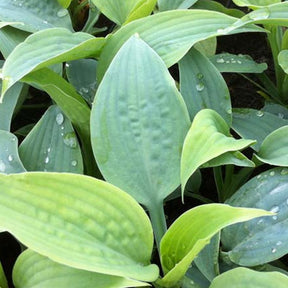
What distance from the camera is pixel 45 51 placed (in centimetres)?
74

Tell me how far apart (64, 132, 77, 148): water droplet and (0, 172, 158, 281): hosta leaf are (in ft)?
0.58

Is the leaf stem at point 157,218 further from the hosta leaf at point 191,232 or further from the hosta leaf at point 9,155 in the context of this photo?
the hosta leaf at point 9,155

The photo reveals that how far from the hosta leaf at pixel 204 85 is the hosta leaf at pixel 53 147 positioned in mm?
174

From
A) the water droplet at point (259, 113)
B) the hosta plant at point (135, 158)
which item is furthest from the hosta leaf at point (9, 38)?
the water droplet at point (259, 113)

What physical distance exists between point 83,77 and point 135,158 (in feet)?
0.70

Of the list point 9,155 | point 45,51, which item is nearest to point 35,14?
point 45,51

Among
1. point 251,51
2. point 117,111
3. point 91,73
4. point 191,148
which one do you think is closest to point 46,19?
point 91,73

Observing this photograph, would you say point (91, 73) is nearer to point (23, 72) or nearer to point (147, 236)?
point (23, 72)

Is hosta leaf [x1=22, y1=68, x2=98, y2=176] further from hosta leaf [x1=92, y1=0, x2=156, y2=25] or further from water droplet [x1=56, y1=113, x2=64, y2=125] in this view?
hosta leaf [x1=92, y1=0, x2=156, y2=25]

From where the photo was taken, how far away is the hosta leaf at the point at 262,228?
0.66 metres

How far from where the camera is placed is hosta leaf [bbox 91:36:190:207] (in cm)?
68

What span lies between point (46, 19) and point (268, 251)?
507 mm

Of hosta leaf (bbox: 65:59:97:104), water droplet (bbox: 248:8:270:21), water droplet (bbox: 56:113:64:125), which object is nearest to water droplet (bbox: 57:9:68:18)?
hosta leaf (bbox: 65:59:97:104)

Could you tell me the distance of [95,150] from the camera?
68 cm
